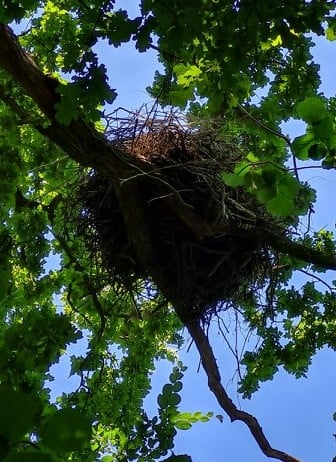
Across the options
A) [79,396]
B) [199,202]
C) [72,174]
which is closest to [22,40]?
[72,174]

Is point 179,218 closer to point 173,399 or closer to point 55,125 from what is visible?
point 55,125

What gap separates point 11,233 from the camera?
535cm

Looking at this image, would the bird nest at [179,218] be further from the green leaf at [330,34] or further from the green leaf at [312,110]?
the green leaf at [312,110]

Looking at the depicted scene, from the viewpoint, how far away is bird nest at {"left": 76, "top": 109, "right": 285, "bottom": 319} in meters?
4.13

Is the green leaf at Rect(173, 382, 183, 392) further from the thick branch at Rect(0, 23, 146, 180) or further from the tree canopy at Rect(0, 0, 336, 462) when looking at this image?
the thick branch at Rect(0, 23, 146, 180)

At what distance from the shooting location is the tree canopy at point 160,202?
2.91 metres

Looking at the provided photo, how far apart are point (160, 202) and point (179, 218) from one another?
142mm

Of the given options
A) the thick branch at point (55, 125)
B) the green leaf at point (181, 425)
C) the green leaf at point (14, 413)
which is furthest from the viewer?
the thick branch at point (55, 125)

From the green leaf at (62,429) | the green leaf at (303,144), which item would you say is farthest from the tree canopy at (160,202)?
the green leaf at (62,429)

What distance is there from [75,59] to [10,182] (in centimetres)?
191

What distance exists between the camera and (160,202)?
424 cm

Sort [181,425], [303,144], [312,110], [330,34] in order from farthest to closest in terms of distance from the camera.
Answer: [330,34] → [181,425] → [303,144] → [312,110]

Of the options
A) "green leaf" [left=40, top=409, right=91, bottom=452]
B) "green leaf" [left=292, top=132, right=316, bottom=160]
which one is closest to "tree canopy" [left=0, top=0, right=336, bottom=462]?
"green leaf" [left=292, top=132, right=316, bottom=160]

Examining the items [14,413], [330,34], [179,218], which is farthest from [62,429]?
[330,34]
